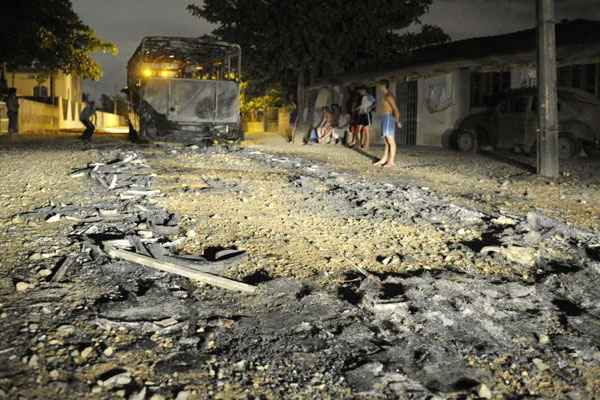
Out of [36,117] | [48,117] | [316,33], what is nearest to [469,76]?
[316,33]

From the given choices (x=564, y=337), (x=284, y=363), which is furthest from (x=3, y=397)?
(x=564, y=337)

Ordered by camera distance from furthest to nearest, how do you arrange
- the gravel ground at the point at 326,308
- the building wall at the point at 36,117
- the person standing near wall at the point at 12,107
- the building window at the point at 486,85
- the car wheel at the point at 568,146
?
the building wall at the point at 36,117, the person standing near wall at the point at 12,107, the building window at the point at 486,85, the car wheel at the point at 568,146, the gravel ground at the point at 326,308

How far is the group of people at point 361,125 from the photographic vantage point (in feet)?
32.2

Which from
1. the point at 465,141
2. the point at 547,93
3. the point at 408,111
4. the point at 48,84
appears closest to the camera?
the point at 547,93

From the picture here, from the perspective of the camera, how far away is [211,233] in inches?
189

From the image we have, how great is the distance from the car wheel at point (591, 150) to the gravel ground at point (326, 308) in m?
7.11

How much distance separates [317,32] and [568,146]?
12235mm

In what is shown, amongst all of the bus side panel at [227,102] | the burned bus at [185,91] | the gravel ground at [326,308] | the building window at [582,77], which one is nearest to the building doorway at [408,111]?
the building window at [582,77]

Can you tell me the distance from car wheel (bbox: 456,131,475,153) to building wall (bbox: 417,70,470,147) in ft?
7.12

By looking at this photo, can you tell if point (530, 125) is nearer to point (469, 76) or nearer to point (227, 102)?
point (469, 76)

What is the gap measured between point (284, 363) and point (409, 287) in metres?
1.23

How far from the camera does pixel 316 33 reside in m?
21.7

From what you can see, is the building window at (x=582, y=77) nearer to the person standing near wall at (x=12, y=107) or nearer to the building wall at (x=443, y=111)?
the building wall at (x=443, y=111)

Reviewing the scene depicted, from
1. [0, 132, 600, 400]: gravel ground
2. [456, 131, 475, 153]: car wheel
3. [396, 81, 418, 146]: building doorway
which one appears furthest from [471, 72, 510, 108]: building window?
[0, 132, 600, 400]: gravel ground
